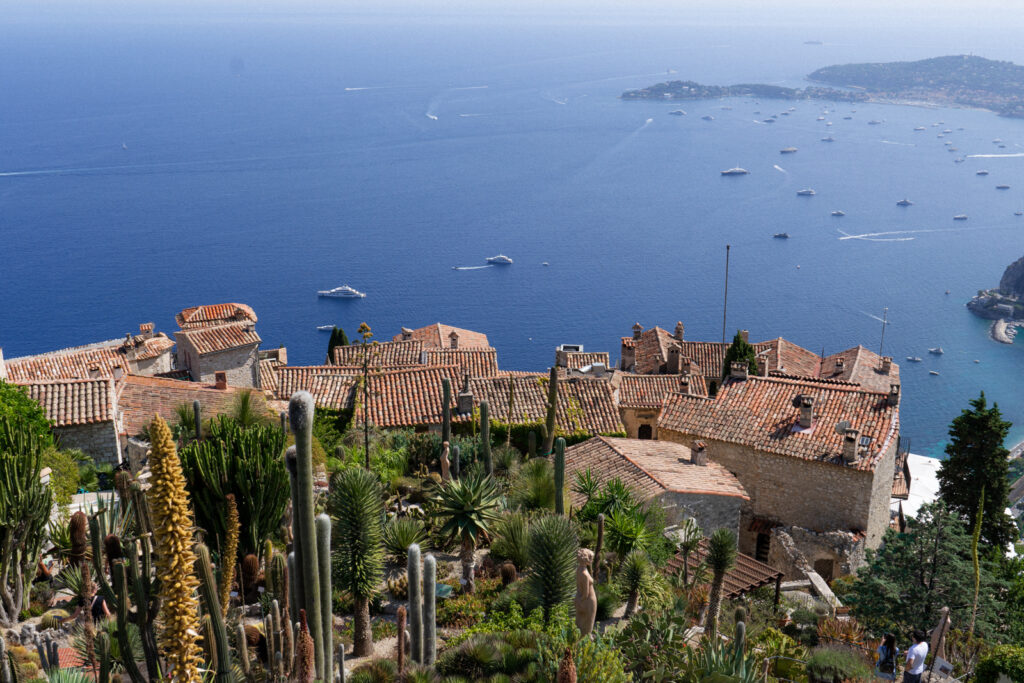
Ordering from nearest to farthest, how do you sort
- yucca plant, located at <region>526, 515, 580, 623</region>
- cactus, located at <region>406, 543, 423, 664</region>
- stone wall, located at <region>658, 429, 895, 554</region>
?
1. cactus, located at <region>406, 543, 423, 664</region>
2. yucca plant, located at <region>526, 515, 580, 623</region>
3. stone wall, located at <region>658, 429, 895, 554</region>

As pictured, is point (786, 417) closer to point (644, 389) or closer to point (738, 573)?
point (644, 389)

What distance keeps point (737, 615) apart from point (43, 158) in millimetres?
160219

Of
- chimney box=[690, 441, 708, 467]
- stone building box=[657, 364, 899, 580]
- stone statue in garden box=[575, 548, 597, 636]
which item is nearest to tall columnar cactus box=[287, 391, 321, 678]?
stone statue in garden box=[575, 548, 597, 636]

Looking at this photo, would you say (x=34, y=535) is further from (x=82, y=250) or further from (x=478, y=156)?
(x=478, y=156)

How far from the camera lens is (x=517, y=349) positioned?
8788 centimetres

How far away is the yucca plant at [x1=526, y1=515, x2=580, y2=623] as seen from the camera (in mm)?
12898

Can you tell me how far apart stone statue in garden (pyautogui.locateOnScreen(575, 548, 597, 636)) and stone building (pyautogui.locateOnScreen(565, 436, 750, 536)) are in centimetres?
724

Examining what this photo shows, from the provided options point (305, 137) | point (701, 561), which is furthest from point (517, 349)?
point (305, 137)

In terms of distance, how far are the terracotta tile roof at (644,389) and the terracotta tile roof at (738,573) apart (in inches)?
573

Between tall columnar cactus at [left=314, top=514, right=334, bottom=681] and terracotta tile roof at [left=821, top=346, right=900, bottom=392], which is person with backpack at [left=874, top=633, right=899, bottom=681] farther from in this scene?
terracotta tile roof at [left=821, top=346, right=900, bottom=392]

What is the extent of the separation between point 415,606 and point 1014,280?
370 feet

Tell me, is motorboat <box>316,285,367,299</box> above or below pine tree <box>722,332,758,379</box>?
below

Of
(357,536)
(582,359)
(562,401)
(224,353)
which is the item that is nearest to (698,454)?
(562,401)

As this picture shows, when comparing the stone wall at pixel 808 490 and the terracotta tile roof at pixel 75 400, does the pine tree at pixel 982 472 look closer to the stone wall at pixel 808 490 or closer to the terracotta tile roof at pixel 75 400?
the stone wall at pixel 808 490
